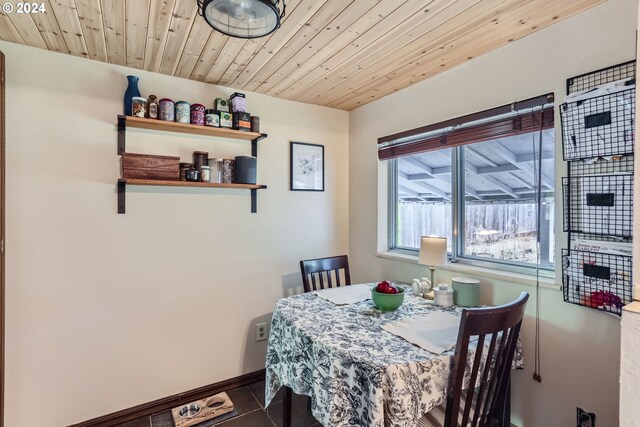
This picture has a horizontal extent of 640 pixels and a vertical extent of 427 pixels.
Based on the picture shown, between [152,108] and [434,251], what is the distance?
75.2 inches

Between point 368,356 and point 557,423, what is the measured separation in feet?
3.62

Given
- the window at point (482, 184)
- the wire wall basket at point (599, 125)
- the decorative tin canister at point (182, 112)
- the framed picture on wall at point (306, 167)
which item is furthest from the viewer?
the framed picture on wall at point (306, 167)

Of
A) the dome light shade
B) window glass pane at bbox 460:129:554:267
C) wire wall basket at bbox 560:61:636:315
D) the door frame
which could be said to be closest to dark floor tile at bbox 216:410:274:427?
the door frame

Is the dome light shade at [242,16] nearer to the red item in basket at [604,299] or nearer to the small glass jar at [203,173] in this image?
the small glass jar at [203,173]

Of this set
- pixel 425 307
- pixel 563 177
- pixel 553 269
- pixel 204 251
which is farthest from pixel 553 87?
pixel 204 251

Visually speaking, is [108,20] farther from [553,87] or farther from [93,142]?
[553,87]

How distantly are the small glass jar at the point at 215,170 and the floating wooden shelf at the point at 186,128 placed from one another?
194 millimetres

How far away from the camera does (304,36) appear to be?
165 cm

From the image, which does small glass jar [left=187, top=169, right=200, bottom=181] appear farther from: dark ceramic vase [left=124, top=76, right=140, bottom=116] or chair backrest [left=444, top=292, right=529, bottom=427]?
chair backrest [left=444, top=292, right=529, bottom=427]

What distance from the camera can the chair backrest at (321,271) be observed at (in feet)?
7.47

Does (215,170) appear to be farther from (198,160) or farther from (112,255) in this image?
(112,255)

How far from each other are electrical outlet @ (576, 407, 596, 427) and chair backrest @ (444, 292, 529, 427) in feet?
1.35

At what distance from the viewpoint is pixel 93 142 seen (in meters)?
1.90

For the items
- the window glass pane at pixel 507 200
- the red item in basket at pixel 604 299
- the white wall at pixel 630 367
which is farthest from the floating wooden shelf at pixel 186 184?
the white wall at pixel 630 367
